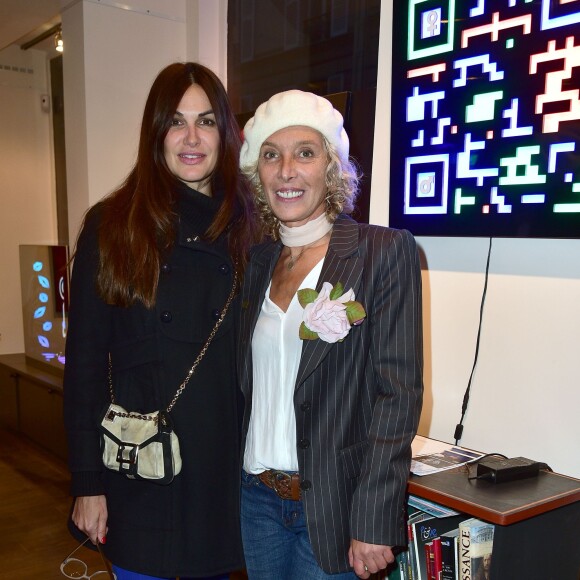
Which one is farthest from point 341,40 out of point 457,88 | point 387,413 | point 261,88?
point 387,413

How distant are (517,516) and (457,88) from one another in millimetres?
1250

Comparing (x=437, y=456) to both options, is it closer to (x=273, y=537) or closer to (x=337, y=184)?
(x=273, y=537)

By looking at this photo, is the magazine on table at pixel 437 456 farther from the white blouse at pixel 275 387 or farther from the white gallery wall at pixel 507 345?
the white blouse at pixel 275 387

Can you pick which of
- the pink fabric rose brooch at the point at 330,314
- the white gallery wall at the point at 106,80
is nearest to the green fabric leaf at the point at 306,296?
the pink fabric rose brooch at the point at 330,314

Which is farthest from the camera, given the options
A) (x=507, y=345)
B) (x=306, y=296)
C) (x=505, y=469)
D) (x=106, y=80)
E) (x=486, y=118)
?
(x=106, y=80)

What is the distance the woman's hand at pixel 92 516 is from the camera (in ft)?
4.88

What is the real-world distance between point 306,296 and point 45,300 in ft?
11.7

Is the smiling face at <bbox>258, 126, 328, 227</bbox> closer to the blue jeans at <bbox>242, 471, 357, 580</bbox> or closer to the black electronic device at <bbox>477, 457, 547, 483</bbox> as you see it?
the blue jeans at <bbox>242, 471, 357, 580</bbox>

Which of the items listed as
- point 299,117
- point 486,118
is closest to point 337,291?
point 299,117

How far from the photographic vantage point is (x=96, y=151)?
11.3 feet

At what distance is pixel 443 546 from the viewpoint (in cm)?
170

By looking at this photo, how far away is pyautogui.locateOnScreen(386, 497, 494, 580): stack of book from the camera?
1635mm

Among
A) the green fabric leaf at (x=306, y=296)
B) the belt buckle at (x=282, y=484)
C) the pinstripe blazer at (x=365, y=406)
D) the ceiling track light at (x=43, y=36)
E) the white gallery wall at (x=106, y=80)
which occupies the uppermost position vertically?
the ceiling track light at (x=43, y=36)

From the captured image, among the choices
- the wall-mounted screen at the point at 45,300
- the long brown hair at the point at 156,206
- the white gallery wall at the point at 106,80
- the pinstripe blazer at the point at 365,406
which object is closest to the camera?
the pinstripe blazer at the point at 365,406
